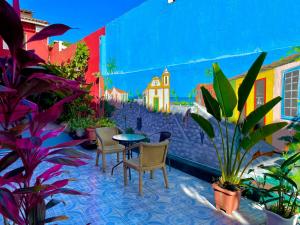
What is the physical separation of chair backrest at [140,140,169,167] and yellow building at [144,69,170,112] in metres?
1.64

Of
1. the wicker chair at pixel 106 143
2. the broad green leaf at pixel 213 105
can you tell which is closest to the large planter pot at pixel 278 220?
the broad green leaf at pixel 213 105

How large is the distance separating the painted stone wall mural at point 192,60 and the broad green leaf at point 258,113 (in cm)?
61

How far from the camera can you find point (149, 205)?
353 centimetres

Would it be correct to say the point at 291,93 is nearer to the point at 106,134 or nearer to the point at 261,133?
the point at 261,133

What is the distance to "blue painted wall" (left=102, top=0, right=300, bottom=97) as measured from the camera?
11.1ft

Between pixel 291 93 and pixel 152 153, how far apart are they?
7.12 feet

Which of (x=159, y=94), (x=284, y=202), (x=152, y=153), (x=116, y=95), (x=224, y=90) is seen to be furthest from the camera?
(x=116, y=95)

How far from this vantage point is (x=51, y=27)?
1033 mm

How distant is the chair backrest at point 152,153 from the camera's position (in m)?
3.79

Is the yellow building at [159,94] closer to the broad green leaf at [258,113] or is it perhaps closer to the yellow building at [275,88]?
the yellow building at [275,88]

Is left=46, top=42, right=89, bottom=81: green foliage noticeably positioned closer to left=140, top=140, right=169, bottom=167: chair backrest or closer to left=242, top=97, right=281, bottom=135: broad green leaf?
left=140, top=140, right=169, bottom=167: chair backrest

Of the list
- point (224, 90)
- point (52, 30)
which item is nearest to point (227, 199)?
point (224, 90)

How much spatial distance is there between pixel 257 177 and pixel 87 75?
7052mm

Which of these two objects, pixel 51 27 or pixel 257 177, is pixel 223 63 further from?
pixel 51 27
